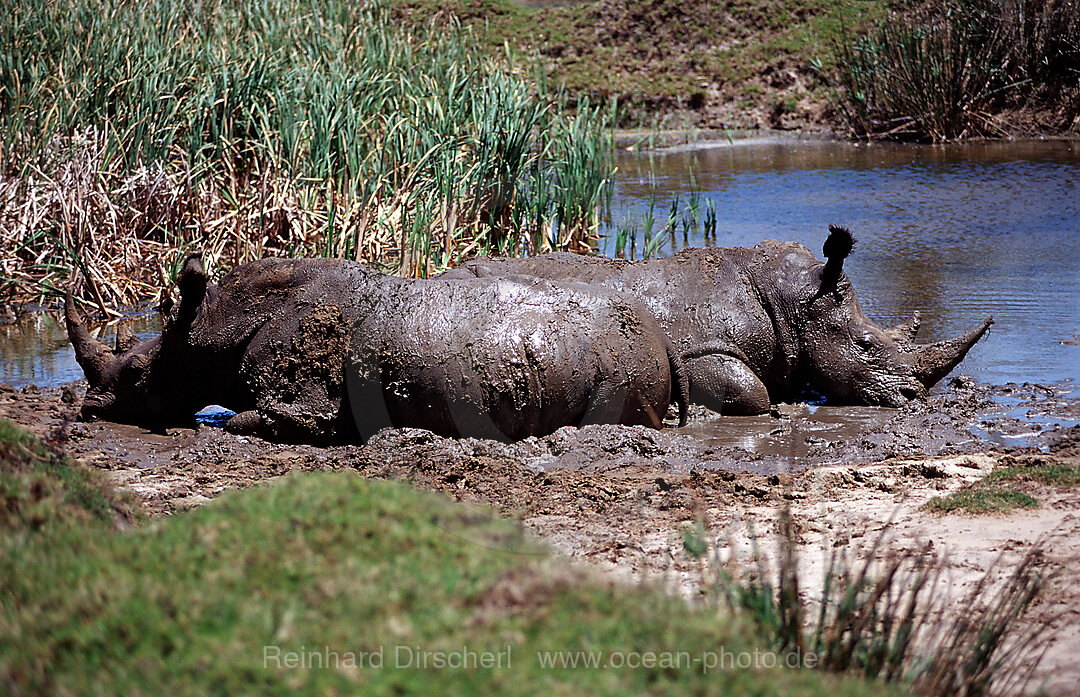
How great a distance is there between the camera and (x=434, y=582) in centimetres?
282

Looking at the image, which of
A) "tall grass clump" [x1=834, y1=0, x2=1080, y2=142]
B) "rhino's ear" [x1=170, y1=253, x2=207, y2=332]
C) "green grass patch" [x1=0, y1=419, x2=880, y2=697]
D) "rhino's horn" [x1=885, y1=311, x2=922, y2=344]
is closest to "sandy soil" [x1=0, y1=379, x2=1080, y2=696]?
"rhino's horn" [x1=885, y1=311, x2=922, y2=344]

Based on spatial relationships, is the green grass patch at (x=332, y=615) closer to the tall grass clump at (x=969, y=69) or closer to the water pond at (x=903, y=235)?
the water pond at (x=903, y=235)

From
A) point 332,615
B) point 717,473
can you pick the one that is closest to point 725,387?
point 717,473

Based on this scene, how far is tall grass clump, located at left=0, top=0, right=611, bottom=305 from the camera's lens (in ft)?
34.4

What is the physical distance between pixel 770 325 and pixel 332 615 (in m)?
5.89

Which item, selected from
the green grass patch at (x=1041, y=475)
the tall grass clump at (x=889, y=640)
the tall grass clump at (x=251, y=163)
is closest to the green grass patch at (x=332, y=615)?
the tall grass clump at (x=889, y=640)

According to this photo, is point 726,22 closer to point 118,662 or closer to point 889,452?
point 889,452

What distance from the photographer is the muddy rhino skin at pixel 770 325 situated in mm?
7820

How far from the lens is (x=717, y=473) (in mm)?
6168

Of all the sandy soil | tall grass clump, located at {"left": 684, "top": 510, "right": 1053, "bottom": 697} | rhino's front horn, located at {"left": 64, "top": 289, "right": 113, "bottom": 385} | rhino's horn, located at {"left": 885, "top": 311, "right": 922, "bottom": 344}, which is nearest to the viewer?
tall grass clump, located at {"left": 684, "top": 510, "right": 1053, "bottom": 697}

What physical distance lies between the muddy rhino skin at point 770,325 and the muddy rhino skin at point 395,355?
760 mm

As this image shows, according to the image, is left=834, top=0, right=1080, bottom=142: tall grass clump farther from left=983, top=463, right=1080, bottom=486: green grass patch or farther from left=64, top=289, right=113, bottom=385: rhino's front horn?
left=64, top=289, right=113, bottom=385: rhino's front horn

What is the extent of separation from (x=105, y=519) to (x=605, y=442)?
134 inches

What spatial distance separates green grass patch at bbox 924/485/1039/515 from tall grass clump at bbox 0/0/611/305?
5.50 meters
